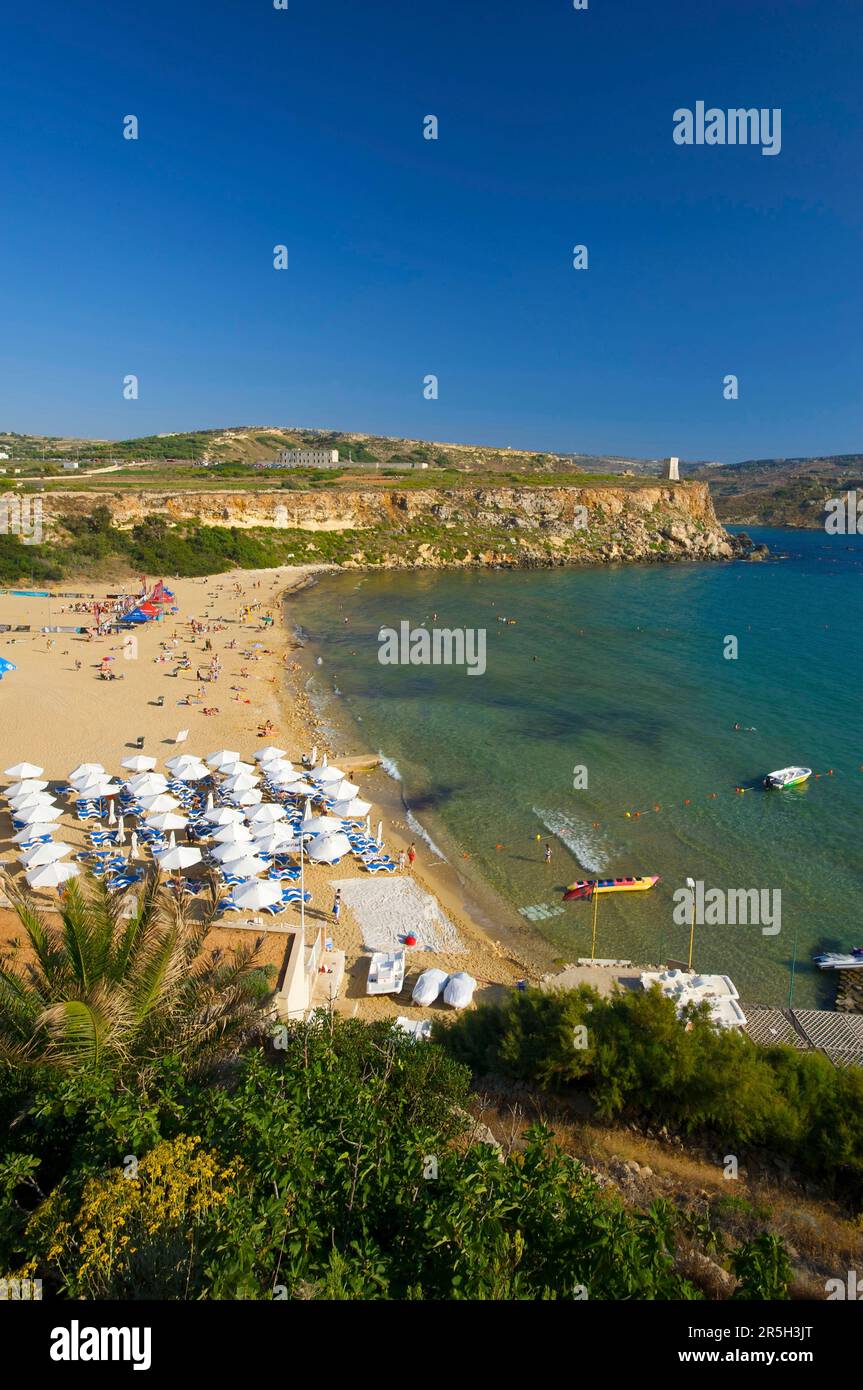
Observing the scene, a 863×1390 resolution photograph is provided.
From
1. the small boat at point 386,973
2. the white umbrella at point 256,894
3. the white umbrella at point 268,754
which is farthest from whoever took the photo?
the white umbrella at point 268,754

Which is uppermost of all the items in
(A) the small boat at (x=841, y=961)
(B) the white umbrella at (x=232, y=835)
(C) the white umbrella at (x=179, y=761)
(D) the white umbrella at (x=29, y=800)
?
(C) the white umbrella at (x=179, y=761)

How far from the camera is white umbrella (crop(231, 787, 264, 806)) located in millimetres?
20422

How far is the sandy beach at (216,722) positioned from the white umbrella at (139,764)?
170 cm

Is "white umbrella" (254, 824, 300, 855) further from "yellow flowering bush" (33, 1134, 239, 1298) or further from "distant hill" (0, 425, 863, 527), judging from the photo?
"distant hill" (0, 425, 863, 527)

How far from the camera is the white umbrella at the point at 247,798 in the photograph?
2042 cm

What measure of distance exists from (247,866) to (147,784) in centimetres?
521

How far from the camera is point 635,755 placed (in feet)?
89.3

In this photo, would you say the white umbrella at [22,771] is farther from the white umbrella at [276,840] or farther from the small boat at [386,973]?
the small boat at [386,973]

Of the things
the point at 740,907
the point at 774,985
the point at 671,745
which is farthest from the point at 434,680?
the point at 774,985

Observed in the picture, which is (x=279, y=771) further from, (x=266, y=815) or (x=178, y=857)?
(x=178, y=857)

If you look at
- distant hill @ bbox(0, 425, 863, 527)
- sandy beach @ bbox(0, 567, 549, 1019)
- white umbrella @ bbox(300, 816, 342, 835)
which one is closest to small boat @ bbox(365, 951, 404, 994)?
sandy beach @ bbox(0, 567, 549, 1019)

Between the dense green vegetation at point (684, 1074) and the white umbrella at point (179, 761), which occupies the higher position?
the white umbrella at point (179, 761)

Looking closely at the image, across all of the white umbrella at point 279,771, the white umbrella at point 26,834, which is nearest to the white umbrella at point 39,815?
the white umbrella at point 26,834
